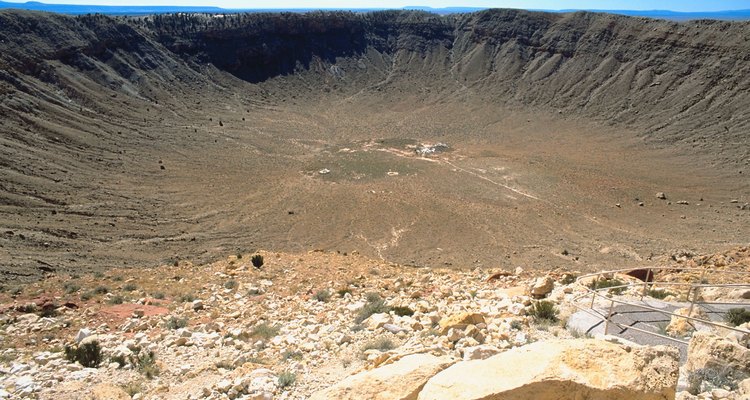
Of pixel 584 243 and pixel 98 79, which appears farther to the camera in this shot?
pixel 98 79

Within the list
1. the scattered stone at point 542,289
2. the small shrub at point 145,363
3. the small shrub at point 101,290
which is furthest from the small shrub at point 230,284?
the scattered stone at point 542,289

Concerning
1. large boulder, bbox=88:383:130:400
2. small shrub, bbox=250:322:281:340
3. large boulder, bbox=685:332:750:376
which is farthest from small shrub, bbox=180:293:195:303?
large boulder, bbox=685:332:750:376

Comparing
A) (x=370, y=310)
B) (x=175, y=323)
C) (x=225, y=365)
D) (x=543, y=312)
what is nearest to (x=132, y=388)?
(x=225, y=365)

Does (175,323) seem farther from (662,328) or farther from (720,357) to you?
(720,357)

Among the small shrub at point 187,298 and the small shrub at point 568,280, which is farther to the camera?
the small shrub at point 187,298

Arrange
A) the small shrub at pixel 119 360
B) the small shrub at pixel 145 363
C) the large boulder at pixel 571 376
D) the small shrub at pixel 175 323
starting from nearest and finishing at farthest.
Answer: the large boulder at pixel 571 376 → the small shrub at pixel 145 363 → the small shrub at pixel 119 360 → the small shrub at pixel 175 323

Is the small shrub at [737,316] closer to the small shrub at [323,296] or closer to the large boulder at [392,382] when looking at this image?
the large boulder at [392,382]

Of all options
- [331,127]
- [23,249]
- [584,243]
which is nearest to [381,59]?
[331,127]

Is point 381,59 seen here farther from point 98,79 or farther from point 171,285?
point 171,285
